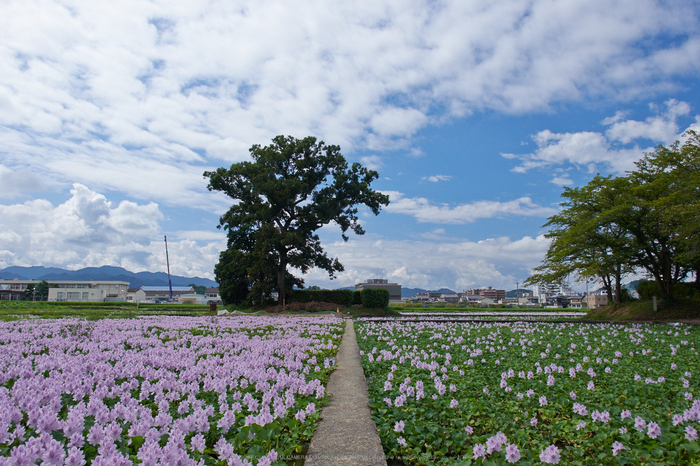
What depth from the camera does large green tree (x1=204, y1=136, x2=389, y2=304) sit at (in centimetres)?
3080

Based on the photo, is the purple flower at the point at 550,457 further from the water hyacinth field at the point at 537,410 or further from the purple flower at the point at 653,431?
the purple flower at the point at 653,431

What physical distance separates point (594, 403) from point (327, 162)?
29956 millimetres

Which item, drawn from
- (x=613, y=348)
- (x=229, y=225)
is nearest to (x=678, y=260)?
(x=613, y=348)

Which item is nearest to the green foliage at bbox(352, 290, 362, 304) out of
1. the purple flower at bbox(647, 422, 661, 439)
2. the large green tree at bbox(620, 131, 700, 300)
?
the large green tree at bbox(620, 131, 700, 300)

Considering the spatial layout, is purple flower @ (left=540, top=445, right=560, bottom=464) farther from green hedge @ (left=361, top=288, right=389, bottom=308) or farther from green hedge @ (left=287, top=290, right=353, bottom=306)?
green hedge @ (left=287, top=290, right=353, bottom=306)

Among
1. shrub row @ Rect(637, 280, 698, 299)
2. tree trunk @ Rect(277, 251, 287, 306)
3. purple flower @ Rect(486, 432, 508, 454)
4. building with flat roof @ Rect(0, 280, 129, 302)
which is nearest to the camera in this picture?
purple flower @ Rect(486, 432, 508, 454)

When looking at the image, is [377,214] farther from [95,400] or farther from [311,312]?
[95,400]

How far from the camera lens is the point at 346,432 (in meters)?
3.71

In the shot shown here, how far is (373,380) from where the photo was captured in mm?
5875

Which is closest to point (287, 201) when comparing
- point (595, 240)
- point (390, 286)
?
point (595, 240)

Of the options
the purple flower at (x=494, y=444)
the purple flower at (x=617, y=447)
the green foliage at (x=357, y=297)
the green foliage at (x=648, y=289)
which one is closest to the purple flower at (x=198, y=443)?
the purple flower at (x=494, y=444)

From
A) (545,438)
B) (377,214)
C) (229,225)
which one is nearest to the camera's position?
(545,438)

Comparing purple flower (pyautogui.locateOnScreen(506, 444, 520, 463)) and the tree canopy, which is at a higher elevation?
the tree canopy

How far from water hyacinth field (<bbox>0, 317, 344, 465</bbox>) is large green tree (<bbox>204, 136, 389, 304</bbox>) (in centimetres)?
2360
